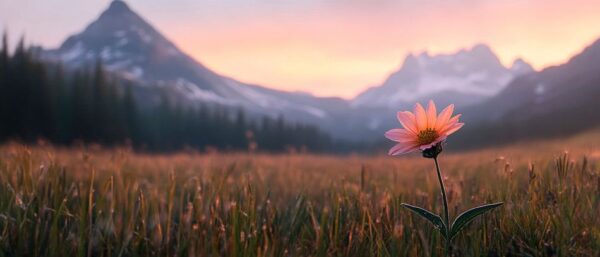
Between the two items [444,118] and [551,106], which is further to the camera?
[551,106]

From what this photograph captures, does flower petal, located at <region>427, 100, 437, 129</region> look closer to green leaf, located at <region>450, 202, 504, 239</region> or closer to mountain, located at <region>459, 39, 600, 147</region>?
green leaf, located at <region>450, 202, 504, 239</region>

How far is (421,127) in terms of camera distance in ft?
4.70

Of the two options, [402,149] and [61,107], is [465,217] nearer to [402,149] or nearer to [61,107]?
[402,149]

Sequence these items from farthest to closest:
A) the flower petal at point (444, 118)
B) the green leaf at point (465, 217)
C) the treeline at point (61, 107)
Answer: the treeline at point (61, 107) → the flower petal at point (444, 118) → the green leaf at point (465, 217)

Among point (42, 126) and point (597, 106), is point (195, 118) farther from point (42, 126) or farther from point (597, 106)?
point (597, 106)

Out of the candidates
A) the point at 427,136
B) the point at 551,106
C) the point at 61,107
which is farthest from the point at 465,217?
the point at 551,106

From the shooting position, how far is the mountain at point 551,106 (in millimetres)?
80438

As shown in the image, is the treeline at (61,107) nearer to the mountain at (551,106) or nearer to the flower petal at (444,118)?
the flower petal at (444,118)

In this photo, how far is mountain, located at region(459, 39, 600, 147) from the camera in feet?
264

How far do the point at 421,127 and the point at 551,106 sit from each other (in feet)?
418

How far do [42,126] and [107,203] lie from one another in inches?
2060

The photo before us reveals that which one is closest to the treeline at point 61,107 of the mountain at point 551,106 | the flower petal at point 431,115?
the flower petal at point 431,115

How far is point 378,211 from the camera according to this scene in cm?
221

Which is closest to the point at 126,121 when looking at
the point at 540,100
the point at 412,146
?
the point at 412,146
